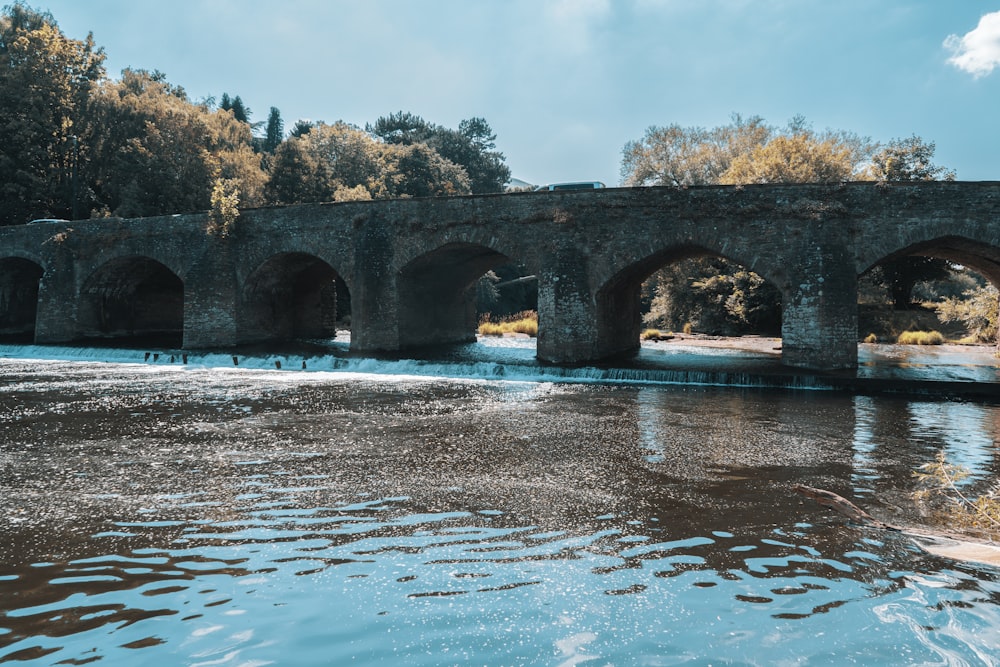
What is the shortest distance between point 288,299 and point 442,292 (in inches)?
277

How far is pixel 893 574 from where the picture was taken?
4727 millimetres

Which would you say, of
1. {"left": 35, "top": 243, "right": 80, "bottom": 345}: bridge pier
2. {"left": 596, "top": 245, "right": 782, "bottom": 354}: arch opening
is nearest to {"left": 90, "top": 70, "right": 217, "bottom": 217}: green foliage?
{"left": 35, "top": 243, "right": 80, "bottom": 345}: bridge pier

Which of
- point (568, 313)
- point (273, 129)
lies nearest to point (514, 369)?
point (568, 313)

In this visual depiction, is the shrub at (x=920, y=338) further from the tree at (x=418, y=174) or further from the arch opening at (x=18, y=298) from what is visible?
the arch opening at (x=18, y=298)

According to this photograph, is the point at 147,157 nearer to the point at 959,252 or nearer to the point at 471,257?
the point at 471,257

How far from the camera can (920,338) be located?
2734 cm

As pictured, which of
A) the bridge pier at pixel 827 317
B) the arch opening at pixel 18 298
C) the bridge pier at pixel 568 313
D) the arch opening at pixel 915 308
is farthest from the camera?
the arch opening at pixel 18 298

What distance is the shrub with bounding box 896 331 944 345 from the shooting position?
88.9ft

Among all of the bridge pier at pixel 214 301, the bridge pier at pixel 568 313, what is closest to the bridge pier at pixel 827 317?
the bridge pier at pixel 568 313

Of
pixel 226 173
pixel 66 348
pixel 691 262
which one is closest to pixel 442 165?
pixel 226 173

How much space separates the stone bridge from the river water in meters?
6.84

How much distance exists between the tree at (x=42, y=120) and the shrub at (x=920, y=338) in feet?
135

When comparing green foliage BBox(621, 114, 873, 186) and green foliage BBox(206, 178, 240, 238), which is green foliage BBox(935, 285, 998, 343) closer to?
green foliage BBox(621, 114, 873, 186)

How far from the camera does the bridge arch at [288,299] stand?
24.9 metres
